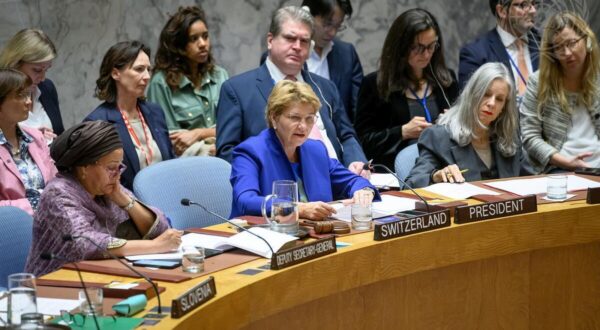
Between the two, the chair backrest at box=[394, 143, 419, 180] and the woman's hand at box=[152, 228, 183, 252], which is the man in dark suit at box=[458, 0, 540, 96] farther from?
the woman's hand at box=[152, 228, 183, 252]

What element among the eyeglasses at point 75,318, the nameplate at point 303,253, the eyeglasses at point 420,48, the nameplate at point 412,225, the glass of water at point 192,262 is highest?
the eyeglasses at point 420,48

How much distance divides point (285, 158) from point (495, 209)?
86 centimetres

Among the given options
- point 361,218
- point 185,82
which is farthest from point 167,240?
point 185,82

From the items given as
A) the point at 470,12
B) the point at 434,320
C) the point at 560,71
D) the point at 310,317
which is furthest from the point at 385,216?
the point at 470,12

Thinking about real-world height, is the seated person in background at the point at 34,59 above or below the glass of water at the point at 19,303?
above

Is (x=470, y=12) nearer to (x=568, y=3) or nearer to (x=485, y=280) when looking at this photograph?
(x=568, y=3)

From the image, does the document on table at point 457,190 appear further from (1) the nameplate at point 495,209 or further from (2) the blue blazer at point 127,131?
(2) the blue blazer at point 127,131

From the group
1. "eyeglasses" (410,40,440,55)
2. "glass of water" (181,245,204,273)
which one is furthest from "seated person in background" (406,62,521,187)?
"glass of water" (181,245,204,273)

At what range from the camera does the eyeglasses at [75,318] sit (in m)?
2.57

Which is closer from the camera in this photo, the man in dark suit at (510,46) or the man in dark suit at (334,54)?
the man in dark suit at (334,54)

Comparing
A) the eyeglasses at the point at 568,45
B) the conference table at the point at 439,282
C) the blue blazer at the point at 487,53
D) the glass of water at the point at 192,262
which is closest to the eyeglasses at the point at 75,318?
the conference table at the point at 439,282

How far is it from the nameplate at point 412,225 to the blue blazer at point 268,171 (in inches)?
21.4

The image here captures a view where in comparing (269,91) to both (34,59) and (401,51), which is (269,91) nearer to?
(401,51)

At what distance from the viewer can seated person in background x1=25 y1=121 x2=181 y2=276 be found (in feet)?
10.8
